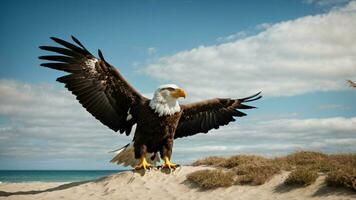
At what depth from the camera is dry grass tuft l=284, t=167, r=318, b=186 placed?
9477mm

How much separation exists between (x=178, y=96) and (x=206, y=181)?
2.50 meters

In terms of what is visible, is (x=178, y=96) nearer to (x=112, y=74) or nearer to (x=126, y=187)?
(x=112, y=74)

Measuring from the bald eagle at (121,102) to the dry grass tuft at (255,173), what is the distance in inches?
83.4

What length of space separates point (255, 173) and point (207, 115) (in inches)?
125

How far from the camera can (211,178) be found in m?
10.6

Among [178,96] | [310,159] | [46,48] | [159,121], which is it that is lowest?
[310,159]

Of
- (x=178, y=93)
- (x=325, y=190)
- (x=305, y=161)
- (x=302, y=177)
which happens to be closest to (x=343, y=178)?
(x=325, y=190)

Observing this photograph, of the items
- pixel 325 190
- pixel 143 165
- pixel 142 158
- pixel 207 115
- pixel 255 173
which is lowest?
pixel 325 190

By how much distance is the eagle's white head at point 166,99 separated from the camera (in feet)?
34.2

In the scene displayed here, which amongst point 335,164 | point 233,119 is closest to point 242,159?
point 233,119

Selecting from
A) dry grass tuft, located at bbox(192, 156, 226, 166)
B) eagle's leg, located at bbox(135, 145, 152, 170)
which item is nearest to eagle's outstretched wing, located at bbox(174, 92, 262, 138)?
dry grass tuft, located at bbox(192, 156, 226, 166)

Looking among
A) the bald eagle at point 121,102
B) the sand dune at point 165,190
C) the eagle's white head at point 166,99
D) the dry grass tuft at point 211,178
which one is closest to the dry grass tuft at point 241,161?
the dry grass tuft at point 211,178

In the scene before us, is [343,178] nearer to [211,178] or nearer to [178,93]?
[211,178]

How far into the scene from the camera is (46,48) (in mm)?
10422
